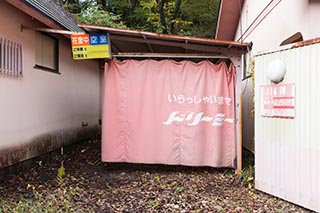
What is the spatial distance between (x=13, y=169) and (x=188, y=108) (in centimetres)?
353

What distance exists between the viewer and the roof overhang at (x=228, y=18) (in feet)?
35.0

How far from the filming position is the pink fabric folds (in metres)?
6.34

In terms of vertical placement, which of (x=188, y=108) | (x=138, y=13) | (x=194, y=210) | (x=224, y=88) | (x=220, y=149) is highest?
(x=138, y=13)

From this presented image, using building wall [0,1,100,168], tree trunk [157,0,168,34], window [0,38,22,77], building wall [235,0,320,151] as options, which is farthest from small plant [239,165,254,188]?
tree trunk [157,0,168,34]

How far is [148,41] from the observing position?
21.8 ft

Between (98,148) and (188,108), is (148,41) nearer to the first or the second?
(188,108)

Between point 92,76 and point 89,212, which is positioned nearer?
point 89,212

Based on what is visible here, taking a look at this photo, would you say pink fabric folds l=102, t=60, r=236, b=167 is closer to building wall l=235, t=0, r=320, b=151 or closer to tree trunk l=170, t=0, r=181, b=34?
building wall l=235, t=0, r=320, b=151

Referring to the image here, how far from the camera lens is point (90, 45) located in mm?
6305

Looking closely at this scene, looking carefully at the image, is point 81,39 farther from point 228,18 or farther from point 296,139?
point 228,18

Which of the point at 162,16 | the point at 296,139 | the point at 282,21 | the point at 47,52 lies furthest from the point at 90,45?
the point at 162,16

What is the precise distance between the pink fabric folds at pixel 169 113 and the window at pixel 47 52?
1.62m

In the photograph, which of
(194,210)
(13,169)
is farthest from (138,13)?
(194,210)

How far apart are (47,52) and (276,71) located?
5273mm
